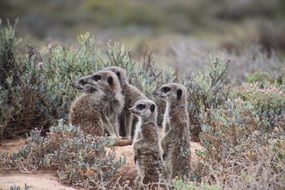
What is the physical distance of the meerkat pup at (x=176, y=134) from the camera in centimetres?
785

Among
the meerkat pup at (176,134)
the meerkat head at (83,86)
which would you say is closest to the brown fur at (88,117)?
the meerkat head at (83,86)

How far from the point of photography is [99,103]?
8625 mm

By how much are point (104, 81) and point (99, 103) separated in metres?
0.28

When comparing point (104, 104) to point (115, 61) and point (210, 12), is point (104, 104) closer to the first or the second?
point (115, 61)

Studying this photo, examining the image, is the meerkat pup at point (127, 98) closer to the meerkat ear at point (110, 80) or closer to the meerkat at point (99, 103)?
the meerkat at point (99, 103)

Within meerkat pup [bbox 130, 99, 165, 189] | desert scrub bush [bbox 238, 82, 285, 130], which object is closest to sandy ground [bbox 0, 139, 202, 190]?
meerkat pup [bbox 130, 99, 165, 189]

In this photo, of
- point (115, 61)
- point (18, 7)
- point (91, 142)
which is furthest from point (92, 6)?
point (91, 142)

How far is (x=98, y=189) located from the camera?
24.2 feet

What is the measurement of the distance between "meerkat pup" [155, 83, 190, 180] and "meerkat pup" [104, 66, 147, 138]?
0.61m

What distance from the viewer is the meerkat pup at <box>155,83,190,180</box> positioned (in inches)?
309

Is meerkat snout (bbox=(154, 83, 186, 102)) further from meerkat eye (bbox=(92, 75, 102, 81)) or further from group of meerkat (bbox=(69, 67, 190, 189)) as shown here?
meerkat eye (bbox=(92, 75, 102, 81))

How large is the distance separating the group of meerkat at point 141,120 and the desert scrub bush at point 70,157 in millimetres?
328

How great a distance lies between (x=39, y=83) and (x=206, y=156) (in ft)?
8.21

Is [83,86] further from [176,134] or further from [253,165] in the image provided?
[253,165]
